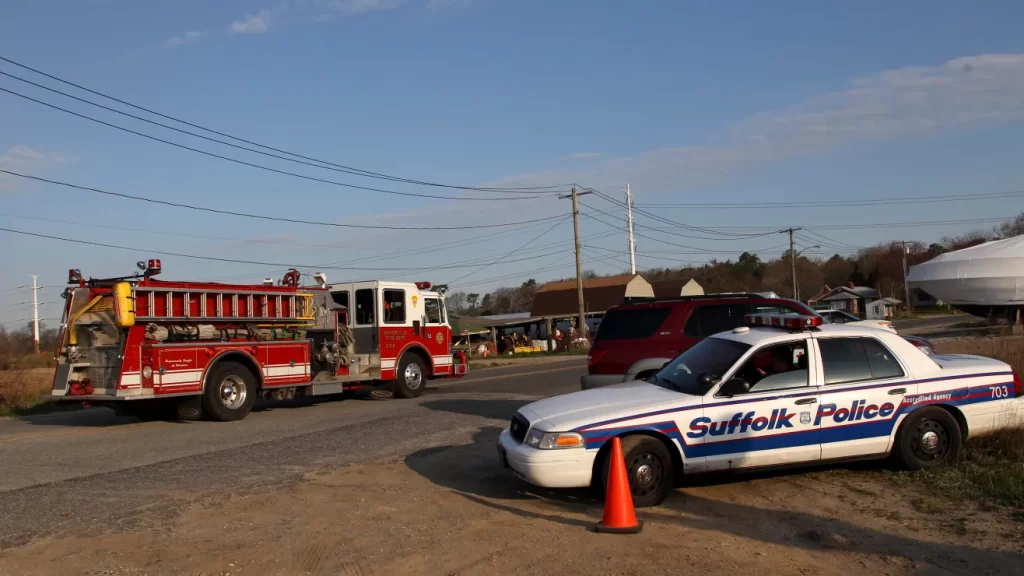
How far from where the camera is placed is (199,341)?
1420cm

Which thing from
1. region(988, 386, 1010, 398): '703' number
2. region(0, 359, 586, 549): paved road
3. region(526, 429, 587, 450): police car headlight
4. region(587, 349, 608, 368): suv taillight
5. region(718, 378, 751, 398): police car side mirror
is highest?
region(587, 349, 608, 368): suv taillight

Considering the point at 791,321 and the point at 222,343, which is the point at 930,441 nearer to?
the point at 791,321

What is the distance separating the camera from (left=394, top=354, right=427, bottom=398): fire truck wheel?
709 inches

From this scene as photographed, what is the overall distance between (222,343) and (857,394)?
10643mm

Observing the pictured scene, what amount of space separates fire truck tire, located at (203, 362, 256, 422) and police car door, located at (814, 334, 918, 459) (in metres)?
10.2

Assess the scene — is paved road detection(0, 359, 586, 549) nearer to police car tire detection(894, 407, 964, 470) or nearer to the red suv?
the red suv

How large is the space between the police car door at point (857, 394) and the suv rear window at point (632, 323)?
12.3 feet

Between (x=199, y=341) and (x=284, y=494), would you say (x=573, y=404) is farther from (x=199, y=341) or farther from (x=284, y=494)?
(x=199, y=341)

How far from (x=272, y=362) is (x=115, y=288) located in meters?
3.16

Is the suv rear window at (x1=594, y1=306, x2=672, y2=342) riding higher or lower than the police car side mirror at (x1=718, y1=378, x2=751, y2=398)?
higher

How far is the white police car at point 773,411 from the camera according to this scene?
7.20 metres

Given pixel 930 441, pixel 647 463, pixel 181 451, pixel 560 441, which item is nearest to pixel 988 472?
pixel 930 441

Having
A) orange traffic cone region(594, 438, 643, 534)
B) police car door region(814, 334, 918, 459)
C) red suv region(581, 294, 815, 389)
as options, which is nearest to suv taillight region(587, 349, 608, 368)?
red suv region(581, 294, 815, 389)

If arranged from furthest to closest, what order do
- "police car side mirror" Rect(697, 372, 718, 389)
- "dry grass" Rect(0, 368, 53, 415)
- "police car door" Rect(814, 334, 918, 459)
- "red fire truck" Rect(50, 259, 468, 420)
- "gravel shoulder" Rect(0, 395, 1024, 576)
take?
"dry grass" Rect(0, 368, 53, 415) < "red fire truck" Rect(50, 259, 468, 420) < "police car door" Rect(814, 334, 918, 459) < "police car side mirror" Rect(697, 372, 718, 389) < "gravel shoulder" Rect(0, 395, 1024, 576)
